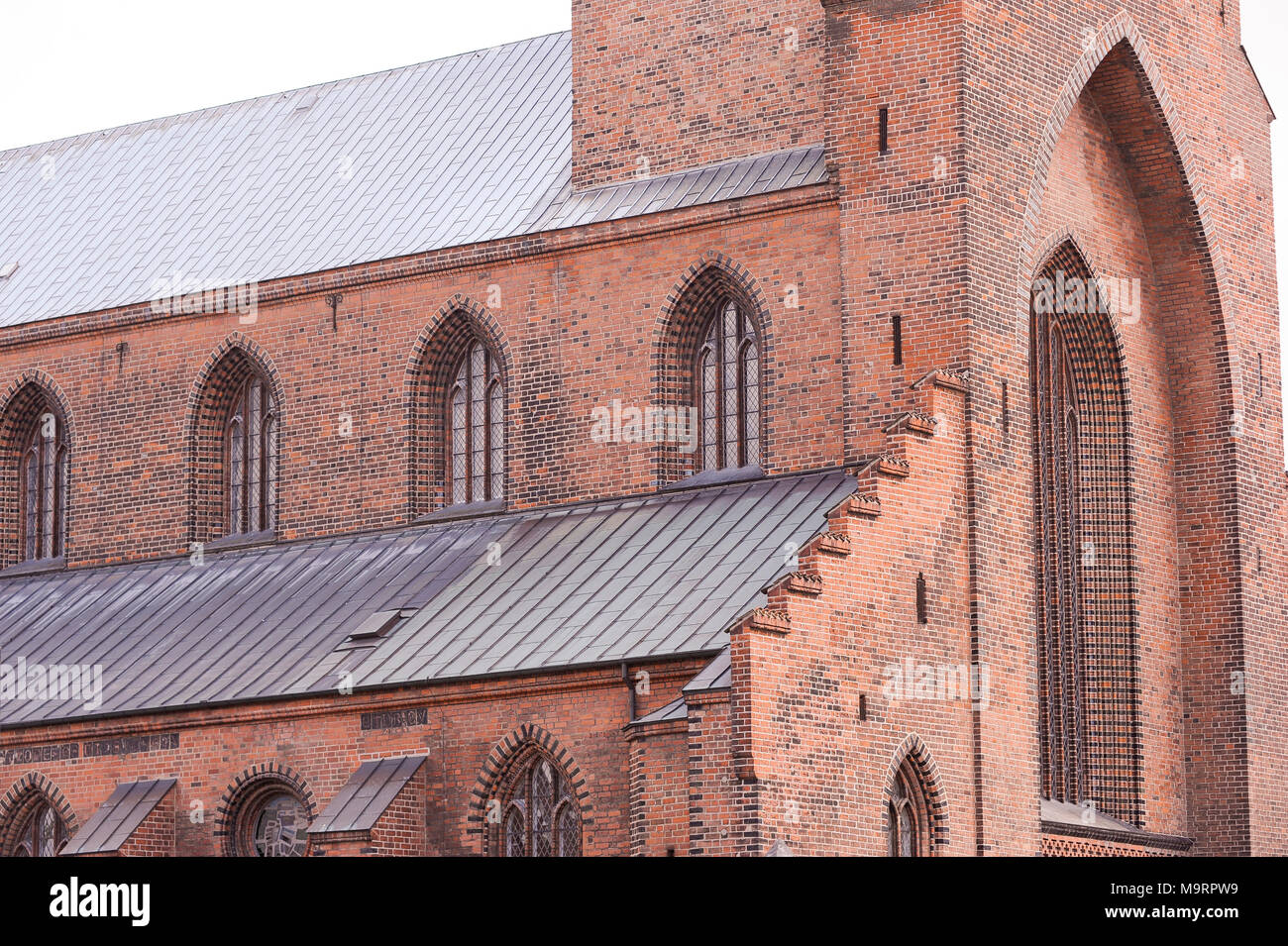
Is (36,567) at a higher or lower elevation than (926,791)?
higher

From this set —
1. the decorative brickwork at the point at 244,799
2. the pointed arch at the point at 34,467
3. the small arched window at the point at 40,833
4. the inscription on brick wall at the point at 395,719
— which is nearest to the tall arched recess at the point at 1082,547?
the inscription on brick wall at the point at 395,719

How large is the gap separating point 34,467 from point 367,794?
1209cm

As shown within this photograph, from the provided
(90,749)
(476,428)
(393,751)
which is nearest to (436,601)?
(393,751)

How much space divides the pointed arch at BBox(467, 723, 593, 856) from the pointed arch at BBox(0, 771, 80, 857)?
6.67m

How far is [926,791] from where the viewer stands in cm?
2692

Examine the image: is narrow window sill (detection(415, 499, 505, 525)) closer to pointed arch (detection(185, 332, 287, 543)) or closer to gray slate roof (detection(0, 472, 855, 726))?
gray slate roof (detection(0, 472, 855, 726))

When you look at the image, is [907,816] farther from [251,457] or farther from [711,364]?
[251,457]

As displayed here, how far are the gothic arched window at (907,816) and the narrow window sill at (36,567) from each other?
1518 cm

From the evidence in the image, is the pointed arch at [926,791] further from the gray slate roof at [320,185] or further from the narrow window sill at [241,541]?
the narrow window sill at [241,541]

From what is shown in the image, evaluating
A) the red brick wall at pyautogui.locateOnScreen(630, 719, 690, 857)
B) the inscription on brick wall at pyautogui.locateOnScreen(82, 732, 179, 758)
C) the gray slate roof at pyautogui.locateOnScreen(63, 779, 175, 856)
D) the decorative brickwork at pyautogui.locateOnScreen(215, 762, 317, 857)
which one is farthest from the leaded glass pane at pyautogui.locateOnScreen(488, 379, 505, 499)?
the red brick wall at pyautogui.locateOnScreen(630, 719, 690, 857)

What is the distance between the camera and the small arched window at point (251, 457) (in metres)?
35.8

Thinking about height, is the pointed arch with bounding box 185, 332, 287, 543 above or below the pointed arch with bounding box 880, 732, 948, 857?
above

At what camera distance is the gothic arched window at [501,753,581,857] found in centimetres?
2769
